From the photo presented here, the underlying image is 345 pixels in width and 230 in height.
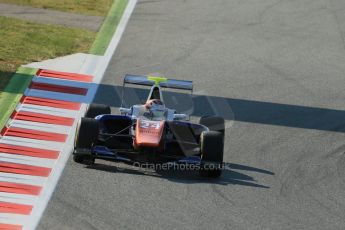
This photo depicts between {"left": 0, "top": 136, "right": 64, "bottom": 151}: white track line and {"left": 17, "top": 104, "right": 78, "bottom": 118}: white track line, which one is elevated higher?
{"left": 0, "top": 136, "right": 64, "bottom": 151}: white track line

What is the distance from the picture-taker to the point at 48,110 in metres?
15.9

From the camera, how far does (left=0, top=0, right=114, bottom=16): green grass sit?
899 inches

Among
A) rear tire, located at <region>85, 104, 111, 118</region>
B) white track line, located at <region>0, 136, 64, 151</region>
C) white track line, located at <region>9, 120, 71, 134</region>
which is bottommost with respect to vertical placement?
white track line, located at <region>9, 120, 71, 134</region>

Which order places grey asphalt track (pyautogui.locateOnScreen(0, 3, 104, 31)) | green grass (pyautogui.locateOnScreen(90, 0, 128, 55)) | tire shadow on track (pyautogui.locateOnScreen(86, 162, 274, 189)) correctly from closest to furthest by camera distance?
tire shadow on track (pyautogui.locateOnScreen(86, 162, 274, 189)) → green grass (pyautogui.locateOnScreen(90, 0, 128, 55)) → grey asphalt track (pyautogui.locateOnScreen(0, 3, 104, 31))

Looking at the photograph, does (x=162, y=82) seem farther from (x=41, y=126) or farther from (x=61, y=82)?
(x=61, y=82)

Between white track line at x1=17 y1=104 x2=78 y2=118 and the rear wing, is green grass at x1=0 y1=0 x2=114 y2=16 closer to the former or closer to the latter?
white track line at x1=17 y1=104 x2=78 y2=118

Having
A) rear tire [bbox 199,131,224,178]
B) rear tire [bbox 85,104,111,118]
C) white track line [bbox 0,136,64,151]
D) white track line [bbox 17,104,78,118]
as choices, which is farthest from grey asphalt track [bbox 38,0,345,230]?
white track line [bbox 17,104,78,118]

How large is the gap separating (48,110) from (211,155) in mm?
3936

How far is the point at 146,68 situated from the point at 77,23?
11.5 ft

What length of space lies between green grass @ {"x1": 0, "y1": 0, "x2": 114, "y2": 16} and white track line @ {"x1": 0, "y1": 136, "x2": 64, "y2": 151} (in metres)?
8.84

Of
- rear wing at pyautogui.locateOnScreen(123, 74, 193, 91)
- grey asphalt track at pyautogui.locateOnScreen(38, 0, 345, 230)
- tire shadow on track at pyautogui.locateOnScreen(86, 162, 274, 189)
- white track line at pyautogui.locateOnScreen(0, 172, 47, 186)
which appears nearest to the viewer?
grey asphalt track at pyautogui.locateOnScreen(38, 0, 345, 230)

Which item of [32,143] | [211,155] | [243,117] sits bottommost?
[243,117]

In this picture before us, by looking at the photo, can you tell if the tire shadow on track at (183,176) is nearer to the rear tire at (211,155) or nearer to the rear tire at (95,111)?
the rear tire at (211,155)

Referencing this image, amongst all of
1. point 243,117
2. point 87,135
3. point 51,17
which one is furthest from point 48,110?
point 51,17
